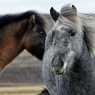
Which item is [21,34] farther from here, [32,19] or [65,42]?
[65,42]

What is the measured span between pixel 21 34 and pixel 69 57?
2.30 m

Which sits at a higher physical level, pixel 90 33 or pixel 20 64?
pixel 90 33

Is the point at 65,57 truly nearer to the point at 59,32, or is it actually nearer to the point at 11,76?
the point at 59,32

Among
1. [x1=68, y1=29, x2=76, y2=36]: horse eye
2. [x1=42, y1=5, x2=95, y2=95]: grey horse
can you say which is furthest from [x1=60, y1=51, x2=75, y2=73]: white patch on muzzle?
[x1=68, y1=29, x2=76, y2=36]: horse eye

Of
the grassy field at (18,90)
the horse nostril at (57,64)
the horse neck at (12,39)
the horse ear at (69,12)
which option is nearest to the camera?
the horse nostril at (57,64)

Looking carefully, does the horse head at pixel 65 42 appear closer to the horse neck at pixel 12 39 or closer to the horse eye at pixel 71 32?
the horse eye at pixel 71 32

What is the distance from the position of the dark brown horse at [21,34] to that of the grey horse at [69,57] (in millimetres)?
1871

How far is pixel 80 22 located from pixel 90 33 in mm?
95

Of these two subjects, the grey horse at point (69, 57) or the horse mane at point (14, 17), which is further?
the horse mane at point (14, 17)

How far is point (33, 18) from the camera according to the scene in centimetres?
483

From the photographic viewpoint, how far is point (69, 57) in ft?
8.68

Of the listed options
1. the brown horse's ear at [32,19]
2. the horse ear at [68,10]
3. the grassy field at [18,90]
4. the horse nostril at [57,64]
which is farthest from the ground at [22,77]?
Answer: the horse nostril at [57,64]

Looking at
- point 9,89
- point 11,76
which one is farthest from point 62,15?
point 9,89

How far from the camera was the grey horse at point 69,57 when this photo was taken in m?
2.63
